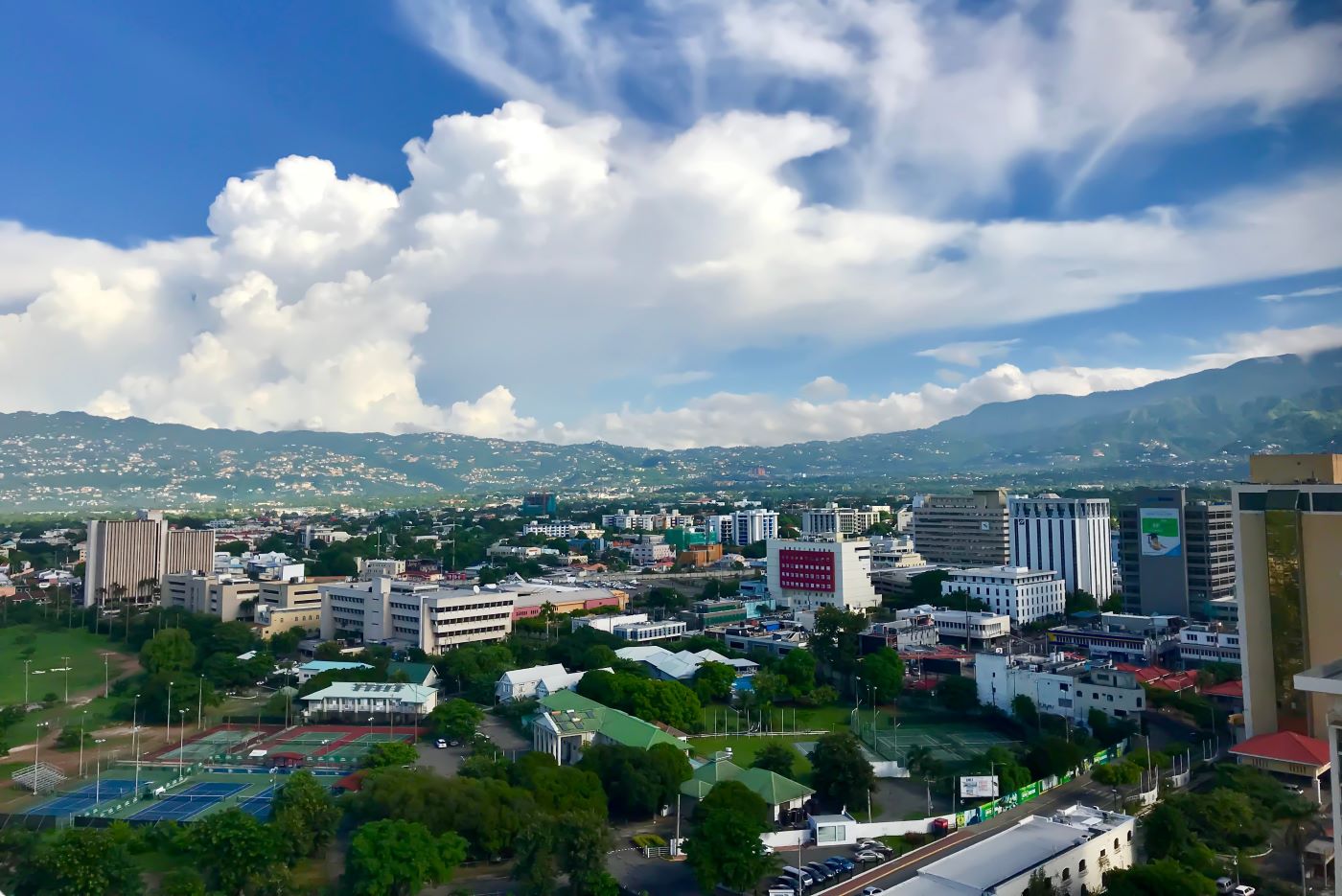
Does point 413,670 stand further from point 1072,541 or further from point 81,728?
point 1072,541

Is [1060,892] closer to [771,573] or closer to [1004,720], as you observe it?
[1004,720]

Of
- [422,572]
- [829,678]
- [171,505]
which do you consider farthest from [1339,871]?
[171,505]

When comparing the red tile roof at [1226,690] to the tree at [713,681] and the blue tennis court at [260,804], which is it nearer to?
the tree at [713,681]

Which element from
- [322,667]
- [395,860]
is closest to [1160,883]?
[395,860]

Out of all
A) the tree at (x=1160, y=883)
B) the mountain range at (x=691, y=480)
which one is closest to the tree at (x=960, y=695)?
the tree at (x=1160, y=883)

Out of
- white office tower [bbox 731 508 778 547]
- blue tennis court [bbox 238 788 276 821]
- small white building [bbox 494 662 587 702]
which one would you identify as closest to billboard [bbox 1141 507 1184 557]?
small white building [bbox 494 662 587 702]

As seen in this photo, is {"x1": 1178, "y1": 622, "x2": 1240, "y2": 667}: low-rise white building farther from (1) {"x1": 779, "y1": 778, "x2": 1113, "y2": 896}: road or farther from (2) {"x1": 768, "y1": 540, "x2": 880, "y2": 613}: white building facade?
(2) {"x1": 768, "y1": 540, "x2": 880, "y2": 613}: white building facade
